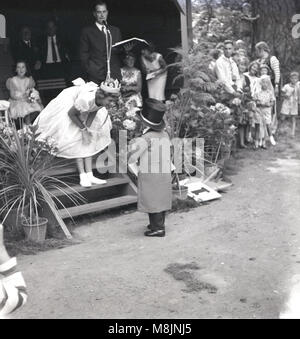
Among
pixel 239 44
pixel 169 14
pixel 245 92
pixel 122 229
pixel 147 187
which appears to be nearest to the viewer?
pixel 147 187

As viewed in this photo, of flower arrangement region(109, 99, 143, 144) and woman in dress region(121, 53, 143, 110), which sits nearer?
flower arrangement region(109, 99, 143, 144)

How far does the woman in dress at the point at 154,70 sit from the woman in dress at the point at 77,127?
2706 millimetres

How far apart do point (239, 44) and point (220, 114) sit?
4.66m

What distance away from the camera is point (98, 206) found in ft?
21.6

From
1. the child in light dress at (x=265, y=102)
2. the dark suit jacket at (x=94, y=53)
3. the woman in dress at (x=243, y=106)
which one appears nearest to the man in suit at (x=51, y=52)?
the dark suit jacket at (x=94, y=53)

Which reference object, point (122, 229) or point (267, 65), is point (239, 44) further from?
point (122, 229)

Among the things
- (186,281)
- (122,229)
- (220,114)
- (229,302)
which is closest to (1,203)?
(122,229)

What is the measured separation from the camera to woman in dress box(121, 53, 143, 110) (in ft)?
28.1

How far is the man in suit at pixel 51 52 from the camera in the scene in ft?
32.0

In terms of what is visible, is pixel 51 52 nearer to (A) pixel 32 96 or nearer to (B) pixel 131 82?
(B) pixel 131 82

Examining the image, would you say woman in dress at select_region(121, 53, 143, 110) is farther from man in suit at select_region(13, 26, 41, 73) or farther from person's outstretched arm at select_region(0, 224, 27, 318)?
person's outstretched arm at select_region(0, 224, 27, 318)

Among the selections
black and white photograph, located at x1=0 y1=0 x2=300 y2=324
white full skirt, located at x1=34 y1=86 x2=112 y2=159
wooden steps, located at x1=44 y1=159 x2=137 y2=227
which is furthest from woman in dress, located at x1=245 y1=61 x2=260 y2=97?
white full skirt, located at x1=34 y1=86 x2=112 y2=159

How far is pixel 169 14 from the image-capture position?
10938 millimetres

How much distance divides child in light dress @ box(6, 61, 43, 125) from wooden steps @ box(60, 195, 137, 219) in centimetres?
199
